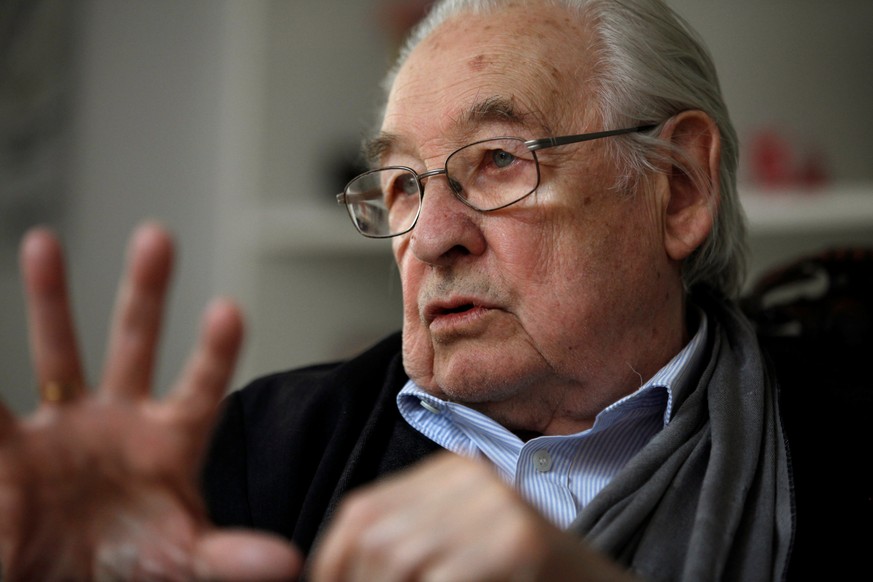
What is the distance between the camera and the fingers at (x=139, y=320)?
31.3 inches

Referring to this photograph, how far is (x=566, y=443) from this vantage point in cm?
123

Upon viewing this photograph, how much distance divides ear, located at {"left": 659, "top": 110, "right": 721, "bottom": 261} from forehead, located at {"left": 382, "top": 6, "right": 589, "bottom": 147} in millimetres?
184

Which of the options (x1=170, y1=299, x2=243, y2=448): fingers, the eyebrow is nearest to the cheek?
the eyebrow

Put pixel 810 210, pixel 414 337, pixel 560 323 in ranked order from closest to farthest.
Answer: pixel 560 323 → pixel 414 337 → pixel 810 210

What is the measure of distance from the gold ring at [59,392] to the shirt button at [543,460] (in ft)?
2.18

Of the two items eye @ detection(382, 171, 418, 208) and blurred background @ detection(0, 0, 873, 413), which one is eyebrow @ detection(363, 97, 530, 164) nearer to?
eye @ detection(382, 171, 418, 208)

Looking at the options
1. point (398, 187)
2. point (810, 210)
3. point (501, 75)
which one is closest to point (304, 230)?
point (398, 187)

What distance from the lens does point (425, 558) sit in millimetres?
666

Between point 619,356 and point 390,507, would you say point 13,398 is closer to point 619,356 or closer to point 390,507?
point 619,356

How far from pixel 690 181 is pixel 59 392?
965 mm

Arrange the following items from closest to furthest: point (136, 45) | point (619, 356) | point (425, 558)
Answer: point (425, 558) < point (619, 356) < point (136, 45)

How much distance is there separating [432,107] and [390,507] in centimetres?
74

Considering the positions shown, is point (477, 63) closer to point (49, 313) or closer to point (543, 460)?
point (543, 460)

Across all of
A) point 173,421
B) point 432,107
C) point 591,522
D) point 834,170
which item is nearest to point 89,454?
point 173,421
